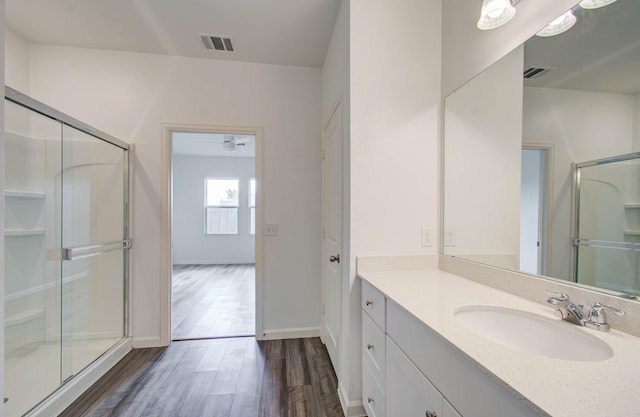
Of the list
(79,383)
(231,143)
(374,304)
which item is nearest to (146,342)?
(79,383)

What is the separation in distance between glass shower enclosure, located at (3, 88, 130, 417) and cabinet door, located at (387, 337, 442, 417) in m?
2.04

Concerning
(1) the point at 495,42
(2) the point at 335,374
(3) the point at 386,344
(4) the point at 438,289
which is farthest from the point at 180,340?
(1) the point at 495,42

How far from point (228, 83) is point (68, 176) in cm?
151

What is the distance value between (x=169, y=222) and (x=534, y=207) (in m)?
2.69

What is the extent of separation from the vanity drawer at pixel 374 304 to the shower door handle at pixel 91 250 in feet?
6.89

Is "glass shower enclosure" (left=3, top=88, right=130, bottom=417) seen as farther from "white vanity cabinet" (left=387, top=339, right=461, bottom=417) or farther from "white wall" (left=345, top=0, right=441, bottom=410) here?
"white vanity cabinet" (left=387, top=339, right=461, bottom=417)

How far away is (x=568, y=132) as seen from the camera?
942mm

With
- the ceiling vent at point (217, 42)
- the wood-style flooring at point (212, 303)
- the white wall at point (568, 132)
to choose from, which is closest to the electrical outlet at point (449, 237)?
the white wall at point (568, 132)

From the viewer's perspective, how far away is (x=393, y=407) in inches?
42.1

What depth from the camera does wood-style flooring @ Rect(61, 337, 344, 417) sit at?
→ 5.25 ft

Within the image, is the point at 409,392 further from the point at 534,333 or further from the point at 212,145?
the point at 212,145

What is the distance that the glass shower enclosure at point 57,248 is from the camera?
1.59 m

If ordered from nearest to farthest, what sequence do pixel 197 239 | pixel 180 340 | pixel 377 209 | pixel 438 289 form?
1. pixel 438 289
2. pixel 377 209
3. pixel 180 340
4. pixel 197 239

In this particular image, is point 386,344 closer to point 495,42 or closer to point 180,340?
point 495,42
